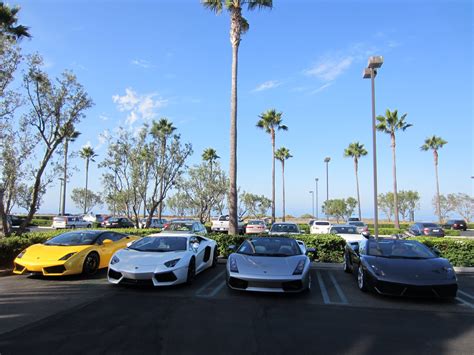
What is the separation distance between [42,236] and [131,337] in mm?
9478

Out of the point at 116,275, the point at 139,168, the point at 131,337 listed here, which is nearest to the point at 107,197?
the point at 139,168

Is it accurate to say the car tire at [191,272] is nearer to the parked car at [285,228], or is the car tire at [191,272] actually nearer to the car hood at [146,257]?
the car hood at [146,257]

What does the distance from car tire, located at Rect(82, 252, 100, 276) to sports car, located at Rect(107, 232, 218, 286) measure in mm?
1210

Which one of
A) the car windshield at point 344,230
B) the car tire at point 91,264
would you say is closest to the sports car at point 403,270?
the car tire at point 91,264

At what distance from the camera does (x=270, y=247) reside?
28.1 feet

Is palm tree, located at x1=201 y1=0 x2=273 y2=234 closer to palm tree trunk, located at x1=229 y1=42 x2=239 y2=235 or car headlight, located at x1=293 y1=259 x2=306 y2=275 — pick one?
palm tree trunk, located at x1=229 y1=42 x2=239 y2=235

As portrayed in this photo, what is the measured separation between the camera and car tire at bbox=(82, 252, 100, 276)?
357 inches

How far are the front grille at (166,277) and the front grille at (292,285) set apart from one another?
7.95ft

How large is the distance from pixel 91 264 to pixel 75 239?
3.22ft

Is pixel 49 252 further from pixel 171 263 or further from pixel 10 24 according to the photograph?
pixel 10 24

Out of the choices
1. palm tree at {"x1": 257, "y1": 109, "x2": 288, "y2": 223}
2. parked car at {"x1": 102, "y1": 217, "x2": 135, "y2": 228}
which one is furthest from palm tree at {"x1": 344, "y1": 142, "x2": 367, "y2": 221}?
parked car at {"x1": 102, "y1": 217, "x2": 135, "y2": 228}

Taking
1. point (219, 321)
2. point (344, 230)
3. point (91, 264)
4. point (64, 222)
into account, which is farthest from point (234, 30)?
point (64, 222)

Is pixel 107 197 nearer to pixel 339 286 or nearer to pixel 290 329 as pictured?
pixel 339 286

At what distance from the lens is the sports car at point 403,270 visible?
6.79 m
